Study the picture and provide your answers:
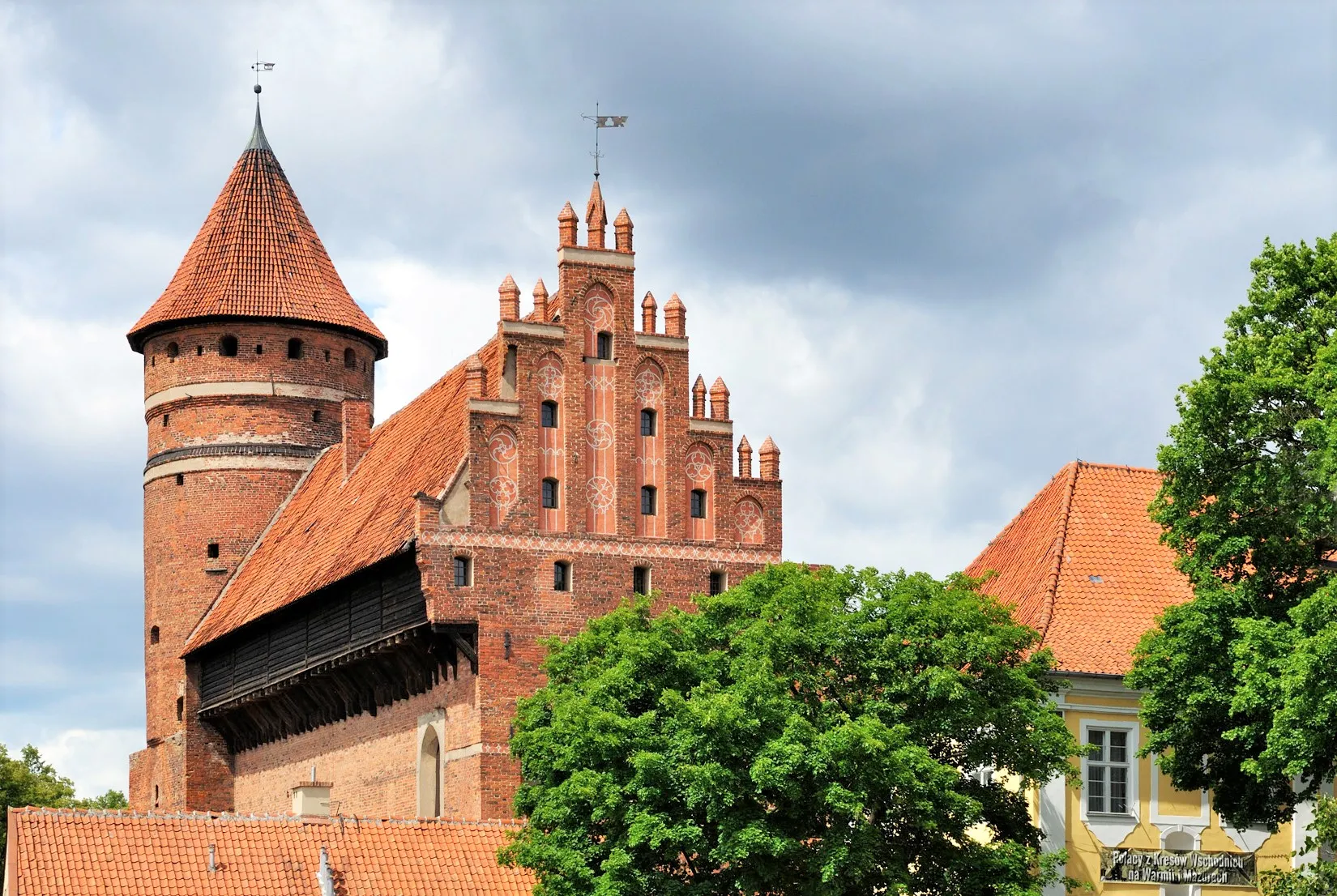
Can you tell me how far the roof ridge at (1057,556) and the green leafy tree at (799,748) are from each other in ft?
10.1

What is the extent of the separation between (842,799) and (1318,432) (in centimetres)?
786

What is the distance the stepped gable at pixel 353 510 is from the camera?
45312 mm

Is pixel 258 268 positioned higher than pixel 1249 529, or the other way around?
pixel 258 268

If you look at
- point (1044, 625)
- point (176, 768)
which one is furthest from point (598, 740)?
point (176, 768)

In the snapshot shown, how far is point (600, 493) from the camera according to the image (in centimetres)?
4400

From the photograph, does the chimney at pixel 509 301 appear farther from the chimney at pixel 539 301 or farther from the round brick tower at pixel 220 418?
the round brick tower at pixel 220 418

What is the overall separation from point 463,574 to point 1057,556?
10.3 meters

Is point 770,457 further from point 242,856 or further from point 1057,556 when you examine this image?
point 242,856

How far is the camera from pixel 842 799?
3228 centimetres

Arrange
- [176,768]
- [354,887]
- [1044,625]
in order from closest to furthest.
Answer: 1. [354,887]
2. [1044,625]
3. [176,768]

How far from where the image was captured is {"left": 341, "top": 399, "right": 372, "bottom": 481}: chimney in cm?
5450

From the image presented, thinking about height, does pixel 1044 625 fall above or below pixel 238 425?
below

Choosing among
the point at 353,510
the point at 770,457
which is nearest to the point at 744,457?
the point at 770,457

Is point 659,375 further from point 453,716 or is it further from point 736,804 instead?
point 736,804
